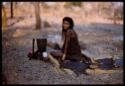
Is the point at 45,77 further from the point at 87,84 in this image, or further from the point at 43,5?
the point at 43,5

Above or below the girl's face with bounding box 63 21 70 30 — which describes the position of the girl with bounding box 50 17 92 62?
below

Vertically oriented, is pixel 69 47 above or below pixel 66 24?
below

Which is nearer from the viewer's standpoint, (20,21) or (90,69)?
(90,69)

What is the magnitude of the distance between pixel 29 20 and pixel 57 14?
9.23 ft

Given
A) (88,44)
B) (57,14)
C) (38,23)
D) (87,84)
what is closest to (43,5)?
(57,14)

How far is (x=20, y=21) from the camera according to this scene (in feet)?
38.4

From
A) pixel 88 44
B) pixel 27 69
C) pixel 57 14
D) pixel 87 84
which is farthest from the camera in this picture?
pixel 57 14

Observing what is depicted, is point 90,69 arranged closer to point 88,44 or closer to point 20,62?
point 20,62

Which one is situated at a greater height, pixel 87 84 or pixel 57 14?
pixel 57 14

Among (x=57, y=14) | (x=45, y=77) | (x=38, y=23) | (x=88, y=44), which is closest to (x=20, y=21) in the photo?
(x=38, y=23)

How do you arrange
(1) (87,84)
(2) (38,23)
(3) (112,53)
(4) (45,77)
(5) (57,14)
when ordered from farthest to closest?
(5) (57,14), (2) (38,23), (3) (112,53), (4) (45,77), (1) (87,84)

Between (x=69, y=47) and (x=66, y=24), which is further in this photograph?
(x=69, y=47)

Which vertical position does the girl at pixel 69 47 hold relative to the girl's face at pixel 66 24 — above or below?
below

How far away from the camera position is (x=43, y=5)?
15383mm
